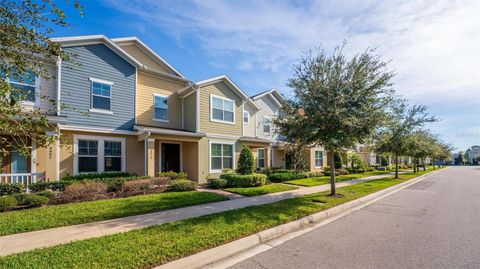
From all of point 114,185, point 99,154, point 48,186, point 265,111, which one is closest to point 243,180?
point 114,185

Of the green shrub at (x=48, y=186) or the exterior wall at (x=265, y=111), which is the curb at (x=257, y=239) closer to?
the green shrub at (x=48, y=186)

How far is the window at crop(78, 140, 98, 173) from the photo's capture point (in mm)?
12281

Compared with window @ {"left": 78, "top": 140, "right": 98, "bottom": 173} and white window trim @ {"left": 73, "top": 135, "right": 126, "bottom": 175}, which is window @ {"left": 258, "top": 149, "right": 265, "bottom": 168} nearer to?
white window trim @ {"left": 73, "top": 135, "right": 126, "bottom": 175}

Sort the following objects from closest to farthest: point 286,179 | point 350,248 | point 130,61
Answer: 1. point 350,248
2. point 130,61
3. point 286,179

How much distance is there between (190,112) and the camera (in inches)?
640

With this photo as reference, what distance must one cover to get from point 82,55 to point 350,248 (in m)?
14.6

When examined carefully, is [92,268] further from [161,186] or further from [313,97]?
[313,97]

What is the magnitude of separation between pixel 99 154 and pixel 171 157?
4.46 metres

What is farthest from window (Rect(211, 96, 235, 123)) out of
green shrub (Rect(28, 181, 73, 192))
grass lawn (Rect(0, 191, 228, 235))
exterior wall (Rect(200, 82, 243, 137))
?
green shrub (Rect(28, 181, 73, 192))

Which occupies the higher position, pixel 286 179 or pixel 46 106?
pixel 46 106

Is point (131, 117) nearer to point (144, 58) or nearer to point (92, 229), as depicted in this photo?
point (144, 58)

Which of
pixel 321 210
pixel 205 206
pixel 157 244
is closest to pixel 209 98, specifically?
pixel 205 206

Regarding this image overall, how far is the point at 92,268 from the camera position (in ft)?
12.8

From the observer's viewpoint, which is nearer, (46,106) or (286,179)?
(46,106)
